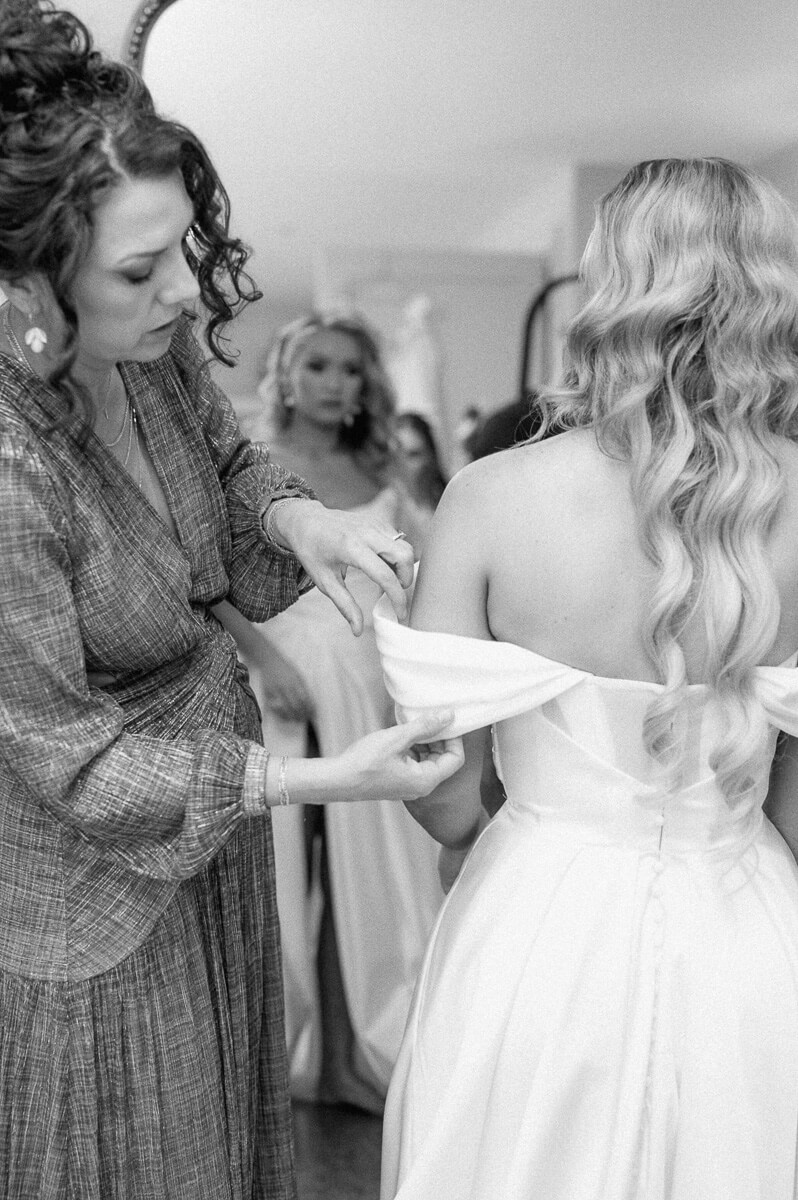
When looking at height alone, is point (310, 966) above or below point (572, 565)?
below

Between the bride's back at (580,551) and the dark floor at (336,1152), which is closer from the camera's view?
the bride's back at (580,551)

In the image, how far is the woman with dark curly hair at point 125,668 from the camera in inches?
36.7

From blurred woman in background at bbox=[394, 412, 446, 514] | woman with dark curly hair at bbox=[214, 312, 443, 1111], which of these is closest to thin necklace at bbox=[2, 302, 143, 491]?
woman with dark curly hair at bbox=[214, 312, 443, 1111]

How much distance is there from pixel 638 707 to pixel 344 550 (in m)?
0.32

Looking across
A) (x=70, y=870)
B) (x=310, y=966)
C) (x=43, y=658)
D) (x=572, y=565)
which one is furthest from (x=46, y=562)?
(x=310, y=966)

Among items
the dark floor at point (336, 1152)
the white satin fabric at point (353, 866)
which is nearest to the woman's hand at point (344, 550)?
the white satin fabric at point (353, 866)

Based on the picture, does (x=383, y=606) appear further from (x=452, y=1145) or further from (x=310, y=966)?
(x=310, y=966)

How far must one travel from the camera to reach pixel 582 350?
3.57 ft

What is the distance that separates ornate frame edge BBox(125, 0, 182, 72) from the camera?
66.7 inches

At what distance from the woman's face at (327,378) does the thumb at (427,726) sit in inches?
52.8

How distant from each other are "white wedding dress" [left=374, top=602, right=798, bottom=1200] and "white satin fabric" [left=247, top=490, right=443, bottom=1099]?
112 cm

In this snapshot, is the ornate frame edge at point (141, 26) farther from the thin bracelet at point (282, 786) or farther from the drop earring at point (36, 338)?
the thin bracelet at point (282, 786)

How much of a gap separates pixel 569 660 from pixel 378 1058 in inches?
57.7

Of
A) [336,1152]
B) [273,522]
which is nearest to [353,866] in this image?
[336,1152]
